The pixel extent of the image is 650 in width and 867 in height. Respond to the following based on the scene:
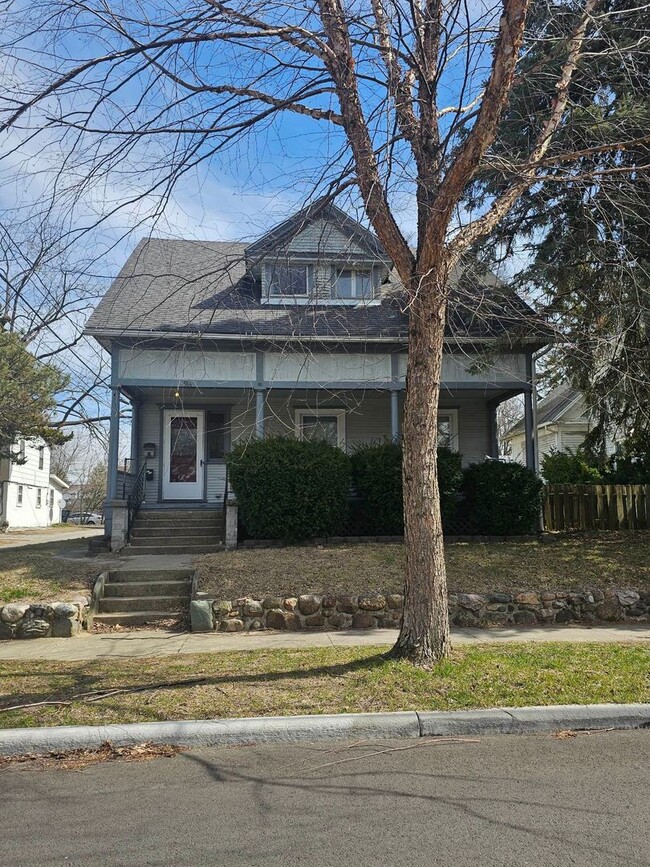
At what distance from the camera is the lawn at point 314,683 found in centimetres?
571

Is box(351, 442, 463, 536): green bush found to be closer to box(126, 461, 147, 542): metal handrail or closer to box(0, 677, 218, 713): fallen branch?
box(126, 461, 147, 542): metal handrail

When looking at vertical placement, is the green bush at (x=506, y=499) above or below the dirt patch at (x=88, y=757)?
above


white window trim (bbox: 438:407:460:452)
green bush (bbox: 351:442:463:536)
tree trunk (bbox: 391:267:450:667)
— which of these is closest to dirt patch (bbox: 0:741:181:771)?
tree trunk (bbox: 391:267:450:667)

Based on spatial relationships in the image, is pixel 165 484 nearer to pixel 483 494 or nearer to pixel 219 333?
pixel 219 333

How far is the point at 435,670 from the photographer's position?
6.45 metres

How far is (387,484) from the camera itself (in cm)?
1347

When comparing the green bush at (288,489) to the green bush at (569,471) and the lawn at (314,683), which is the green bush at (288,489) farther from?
the green bush at (569,471)

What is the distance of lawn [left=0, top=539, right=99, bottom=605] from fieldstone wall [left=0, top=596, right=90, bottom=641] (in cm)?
54

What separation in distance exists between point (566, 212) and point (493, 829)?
1036 centimetres

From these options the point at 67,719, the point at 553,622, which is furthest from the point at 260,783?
the point at 553,622

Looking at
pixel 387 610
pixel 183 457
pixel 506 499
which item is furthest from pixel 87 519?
pixel 387 610

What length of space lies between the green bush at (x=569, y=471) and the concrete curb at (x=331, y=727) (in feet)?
44.1

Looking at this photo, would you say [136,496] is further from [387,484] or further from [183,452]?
[387,484]

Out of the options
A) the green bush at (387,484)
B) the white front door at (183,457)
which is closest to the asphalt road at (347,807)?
the green bush at (387,484)
